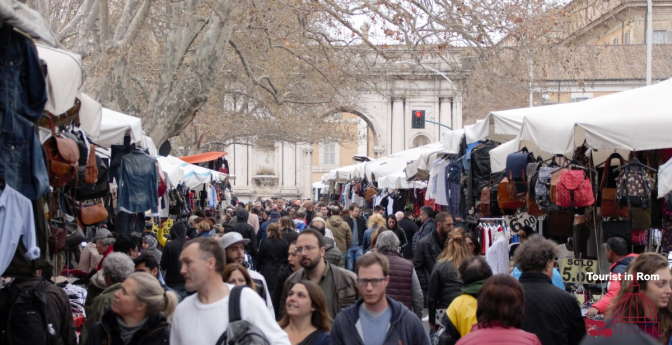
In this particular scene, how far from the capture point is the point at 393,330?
6.05m

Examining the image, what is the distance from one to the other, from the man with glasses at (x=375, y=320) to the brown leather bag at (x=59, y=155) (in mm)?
2660

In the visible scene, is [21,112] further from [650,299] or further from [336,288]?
[650,299]

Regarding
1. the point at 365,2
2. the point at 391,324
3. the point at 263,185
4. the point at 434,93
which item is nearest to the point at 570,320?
the point at 391,324

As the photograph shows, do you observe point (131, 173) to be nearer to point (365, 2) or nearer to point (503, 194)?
point (503, 194)

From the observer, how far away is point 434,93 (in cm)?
7475

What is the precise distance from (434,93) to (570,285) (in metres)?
66.2

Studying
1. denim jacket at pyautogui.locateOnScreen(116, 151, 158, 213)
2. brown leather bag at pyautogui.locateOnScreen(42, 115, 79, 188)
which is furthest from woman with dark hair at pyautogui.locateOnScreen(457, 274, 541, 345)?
denim jacket at pyautogui.locateOnScreen(116, 151, 158, 213)

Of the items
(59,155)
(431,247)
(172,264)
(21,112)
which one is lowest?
(172,264)

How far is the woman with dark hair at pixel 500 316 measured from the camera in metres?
5.27

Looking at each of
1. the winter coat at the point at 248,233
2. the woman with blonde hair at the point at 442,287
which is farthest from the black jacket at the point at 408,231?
the woman with blonde hair at the point at 442,287

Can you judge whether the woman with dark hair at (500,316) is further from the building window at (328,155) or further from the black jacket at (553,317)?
the building window at (328,155)

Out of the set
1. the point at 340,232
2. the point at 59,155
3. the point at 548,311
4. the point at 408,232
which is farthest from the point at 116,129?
the point at 408,232

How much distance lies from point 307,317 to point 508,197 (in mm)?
5414

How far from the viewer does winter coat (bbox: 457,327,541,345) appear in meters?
5.24
